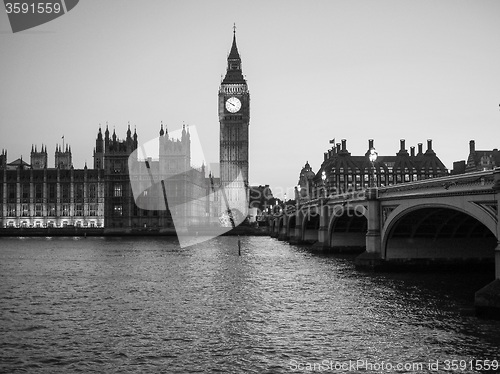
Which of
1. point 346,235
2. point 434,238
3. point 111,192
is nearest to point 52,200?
point 111,192

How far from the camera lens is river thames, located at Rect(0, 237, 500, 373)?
71.9ft

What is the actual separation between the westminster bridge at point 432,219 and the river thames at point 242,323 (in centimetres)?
181

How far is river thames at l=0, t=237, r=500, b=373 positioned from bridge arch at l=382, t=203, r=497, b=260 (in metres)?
1.93

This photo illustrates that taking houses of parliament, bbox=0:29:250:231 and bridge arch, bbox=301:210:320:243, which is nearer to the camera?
bridge arch, bbox=301:210:320:243

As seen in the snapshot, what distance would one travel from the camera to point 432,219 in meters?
45.7

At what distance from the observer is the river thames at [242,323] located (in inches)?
863

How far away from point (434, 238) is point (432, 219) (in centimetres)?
317

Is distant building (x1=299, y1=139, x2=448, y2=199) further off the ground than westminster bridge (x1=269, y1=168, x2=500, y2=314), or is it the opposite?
distant building (x1=299, y1=139, x2=448, y2=199)

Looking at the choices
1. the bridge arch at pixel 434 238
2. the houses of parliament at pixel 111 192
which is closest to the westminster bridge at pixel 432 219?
the bridge arch at pixel 434 238

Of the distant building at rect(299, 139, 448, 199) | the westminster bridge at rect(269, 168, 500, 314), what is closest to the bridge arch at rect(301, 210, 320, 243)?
the westminster bridge at rect(269, 168, 500, 314)

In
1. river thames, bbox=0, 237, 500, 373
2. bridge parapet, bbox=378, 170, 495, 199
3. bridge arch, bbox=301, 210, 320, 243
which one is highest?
bridge parapet, bbox=378, 170, 495, 199

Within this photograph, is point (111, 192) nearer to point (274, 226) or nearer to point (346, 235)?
point (274, 226)

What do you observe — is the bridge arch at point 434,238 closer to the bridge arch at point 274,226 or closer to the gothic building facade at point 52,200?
the bridge arch at point 274,226

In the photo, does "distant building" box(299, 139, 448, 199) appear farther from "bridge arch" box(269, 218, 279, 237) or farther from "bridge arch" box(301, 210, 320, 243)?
"bridge arch" box(301, 210, 320, 243)
